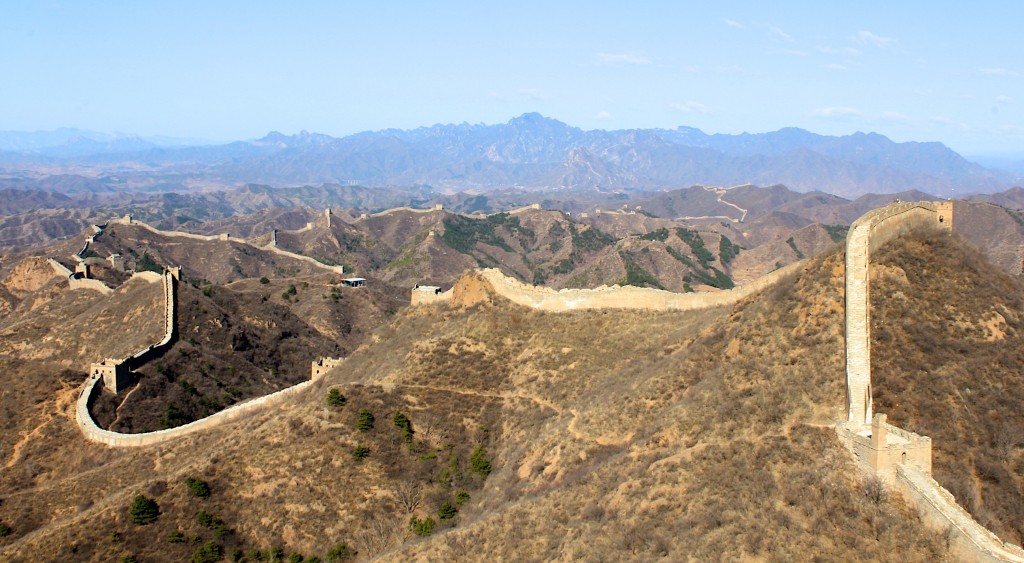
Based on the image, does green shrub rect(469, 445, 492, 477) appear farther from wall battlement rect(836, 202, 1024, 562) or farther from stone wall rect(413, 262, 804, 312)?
wall battlement rect(836, 202, 1024, 562)

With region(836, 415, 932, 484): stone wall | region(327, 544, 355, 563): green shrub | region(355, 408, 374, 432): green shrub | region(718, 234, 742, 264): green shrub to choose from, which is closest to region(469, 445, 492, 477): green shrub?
region(355, 408, 374, 432): green shrub

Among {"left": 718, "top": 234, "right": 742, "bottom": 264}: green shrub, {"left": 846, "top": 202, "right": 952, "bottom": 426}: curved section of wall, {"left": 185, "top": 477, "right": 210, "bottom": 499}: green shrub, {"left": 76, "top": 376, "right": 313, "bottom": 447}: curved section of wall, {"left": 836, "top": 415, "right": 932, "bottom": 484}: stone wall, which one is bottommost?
{"left": 718, "top": 234, "right": 742, "bottom": 264}: green shrub

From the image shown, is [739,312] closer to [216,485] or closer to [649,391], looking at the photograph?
[649,391]

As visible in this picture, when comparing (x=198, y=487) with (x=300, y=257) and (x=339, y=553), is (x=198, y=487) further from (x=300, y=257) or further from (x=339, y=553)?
(x=300, y=257)

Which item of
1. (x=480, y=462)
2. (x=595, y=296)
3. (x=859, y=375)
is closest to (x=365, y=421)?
(x=480, y=462)

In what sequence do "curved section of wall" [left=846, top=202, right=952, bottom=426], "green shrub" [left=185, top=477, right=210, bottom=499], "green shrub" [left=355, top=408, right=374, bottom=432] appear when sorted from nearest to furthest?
"curved section of wall" [left=846, top=202, right=952, bottom=426] → "green shrub" [left=185, top=477, right=210, bottom=499] → "green shrub" [left=355, top=408, right=374, bottom=432]

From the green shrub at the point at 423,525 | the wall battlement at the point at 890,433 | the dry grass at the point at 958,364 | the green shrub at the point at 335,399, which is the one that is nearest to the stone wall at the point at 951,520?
the wall battlement at the point at 890,433

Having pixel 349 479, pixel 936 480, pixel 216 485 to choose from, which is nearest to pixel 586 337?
pixel 349 479

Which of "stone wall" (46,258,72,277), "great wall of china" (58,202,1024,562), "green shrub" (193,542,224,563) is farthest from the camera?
"stone wall" (46,258,72,277)
